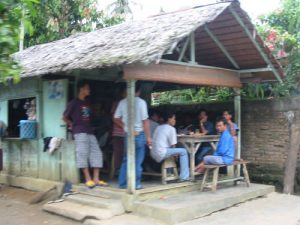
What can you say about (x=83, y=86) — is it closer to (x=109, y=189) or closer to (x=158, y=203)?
(x=109, y=189)

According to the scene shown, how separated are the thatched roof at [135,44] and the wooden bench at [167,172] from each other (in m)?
2.24

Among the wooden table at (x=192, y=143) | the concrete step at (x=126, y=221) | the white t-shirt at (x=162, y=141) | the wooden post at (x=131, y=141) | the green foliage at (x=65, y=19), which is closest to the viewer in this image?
the concrete step at (x=126, y=221)

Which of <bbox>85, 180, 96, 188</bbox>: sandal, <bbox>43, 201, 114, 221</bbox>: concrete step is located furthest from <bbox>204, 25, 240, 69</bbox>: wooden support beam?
<bbox>43, 201, 114, 221</bbox>: concrete step

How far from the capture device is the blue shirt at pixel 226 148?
7.98 metres

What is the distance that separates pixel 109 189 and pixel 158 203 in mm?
1025

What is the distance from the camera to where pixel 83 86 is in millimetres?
7977

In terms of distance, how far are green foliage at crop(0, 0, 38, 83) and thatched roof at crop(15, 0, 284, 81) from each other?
2.27 meters

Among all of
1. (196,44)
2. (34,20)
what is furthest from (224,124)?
(34,20)

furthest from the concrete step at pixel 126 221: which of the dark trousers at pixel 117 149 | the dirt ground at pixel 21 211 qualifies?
the dark trousers at pixel 117 149

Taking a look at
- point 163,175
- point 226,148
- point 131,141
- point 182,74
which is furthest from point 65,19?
point 131,141

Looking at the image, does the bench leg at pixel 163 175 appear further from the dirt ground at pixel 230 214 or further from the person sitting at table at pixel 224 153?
the dirt ground at pixel 230 214

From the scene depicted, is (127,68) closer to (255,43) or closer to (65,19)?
(255,43)

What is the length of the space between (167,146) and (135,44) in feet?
6.70

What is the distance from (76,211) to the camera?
700 cm
